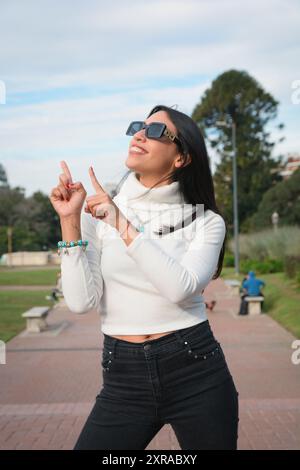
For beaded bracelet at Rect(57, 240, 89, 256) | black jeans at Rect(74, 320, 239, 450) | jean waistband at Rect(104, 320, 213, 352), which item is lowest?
A: black jeans at Rect(74, 320, 239, 450)

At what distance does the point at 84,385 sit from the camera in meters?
7.91

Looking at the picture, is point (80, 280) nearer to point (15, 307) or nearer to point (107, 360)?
point (107, 360)

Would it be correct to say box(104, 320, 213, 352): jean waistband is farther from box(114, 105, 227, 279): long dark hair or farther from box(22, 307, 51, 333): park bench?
box(22, 307, 51, 333): park bench

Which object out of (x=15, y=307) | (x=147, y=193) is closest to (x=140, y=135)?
(x=147, y=193)

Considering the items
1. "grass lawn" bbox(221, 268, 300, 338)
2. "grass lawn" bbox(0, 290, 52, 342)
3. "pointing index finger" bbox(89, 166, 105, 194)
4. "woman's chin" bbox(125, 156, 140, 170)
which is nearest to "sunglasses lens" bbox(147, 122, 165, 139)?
"woman's chin" bbox(125, 156, 140, 170)

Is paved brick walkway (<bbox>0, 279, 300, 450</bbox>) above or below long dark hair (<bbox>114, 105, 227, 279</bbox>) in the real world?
below

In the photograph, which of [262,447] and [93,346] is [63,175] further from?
Answer: [93,346]

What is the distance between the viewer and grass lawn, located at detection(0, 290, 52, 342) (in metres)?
13.6

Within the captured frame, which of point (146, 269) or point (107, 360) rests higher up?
point (146, 269)

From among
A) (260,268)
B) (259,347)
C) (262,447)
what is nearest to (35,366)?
(259,347)

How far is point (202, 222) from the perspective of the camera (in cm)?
251

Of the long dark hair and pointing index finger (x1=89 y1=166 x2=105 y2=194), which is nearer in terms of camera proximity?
pointing index finger (x1=89 y1=166 x2=105 y2=194)

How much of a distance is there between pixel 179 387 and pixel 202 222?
0.56 meters

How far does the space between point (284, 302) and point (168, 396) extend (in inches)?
576
